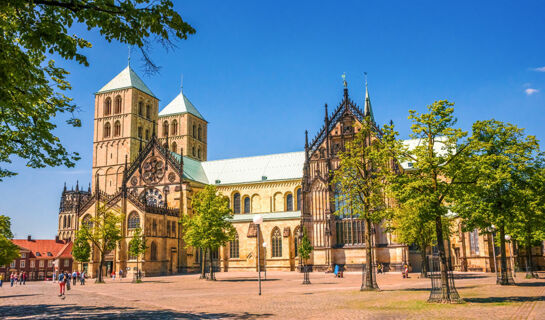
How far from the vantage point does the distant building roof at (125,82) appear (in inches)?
3529

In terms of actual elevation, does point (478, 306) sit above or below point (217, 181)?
below

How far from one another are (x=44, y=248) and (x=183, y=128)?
4178 cm

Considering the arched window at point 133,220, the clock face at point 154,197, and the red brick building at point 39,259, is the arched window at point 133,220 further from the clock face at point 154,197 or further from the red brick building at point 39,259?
the red brick building at point 39,259

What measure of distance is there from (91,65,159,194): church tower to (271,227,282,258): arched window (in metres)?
32.7

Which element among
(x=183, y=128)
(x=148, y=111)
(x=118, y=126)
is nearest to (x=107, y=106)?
(x=118, y=126)

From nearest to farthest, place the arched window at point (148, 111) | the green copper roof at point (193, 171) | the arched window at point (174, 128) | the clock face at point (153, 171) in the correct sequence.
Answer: the clock face at point (153, 171) → the green copper roof at point (193, 171) → the arched window at point (148, 111) → the arched window at point (174, 128)

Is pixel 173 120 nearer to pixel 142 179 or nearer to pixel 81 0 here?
pixel 142 179

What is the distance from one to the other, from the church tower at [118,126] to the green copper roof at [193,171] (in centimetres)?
1250

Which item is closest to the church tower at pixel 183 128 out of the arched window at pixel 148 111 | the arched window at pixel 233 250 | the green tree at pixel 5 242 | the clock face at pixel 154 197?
the arched window at pixel 148 111

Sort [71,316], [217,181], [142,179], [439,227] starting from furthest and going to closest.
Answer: [217,181] → [142,179] → [439,227] → [71,316]

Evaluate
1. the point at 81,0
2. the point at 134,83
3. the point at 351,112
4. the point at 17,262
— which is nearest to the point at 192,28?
the point at 81,0

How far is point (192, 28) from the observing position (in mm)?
11578

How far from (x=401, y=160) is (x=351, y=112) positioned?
40.9m

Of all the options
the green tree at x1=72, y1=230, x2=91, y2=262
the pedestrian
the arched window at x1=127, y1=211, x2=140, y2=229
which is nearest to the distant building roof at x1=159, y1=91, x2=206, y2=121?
the arched window at x1=127, y1=211, x2=140, y2=229
